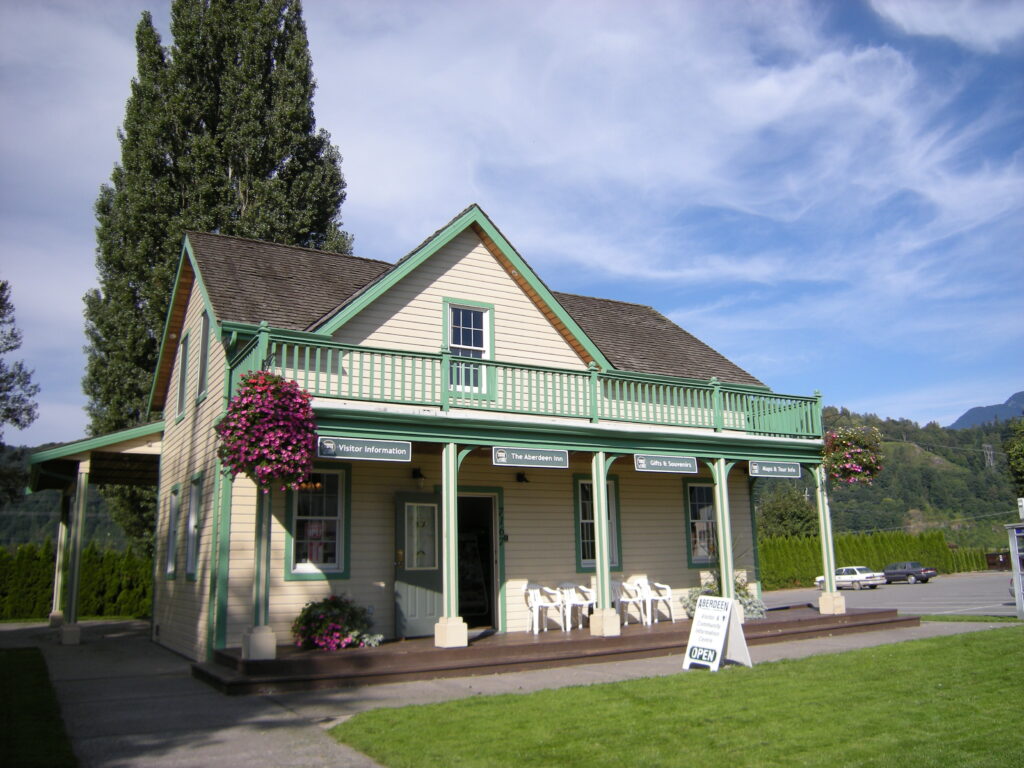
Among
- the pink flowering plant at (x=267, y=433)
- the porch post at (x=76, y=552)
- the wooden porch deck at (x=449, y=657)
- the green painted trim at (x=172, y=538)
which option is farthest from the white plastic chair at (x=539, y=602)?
the porch post at (x=76, y=552)

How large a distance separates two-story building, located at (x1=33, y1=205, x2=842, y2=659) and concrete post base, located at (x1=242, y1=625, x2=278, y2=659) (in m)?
0.02

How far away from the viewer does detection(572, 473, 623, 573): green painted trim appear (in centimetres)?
1620

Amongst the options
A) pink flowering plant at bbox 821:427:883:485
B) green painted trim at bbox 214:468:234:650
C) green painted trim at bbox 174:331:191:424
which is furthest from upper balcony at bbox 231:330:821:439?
green painted trim at bbox 174:331:191:424

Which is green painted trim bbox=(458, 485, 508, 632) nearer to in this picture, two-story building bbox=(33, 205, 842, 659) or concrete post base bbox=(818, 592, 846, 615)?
two-story building bbox=(33, 205, 842, 659)

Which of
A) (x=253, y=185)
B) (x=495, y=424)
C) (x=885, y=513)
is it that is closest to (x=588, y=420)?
(x=495, y=424)

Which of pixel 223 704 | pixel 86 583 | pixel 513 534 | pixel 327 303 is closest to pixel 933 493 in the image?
pixel 86 583

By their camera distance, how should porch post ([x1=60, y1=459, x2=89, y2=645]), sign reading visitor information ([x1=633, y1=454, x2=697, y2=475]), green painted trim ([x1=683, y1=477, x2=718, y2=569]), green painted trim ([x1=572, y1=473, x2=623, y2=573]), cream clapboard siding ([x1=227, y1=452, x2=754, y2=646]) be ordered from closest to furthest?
cream clapboard siding ([x1=227, y1=452, x2=754, y2=646])
sign reading visitor information ([x1=633, y1=454, x2=697, y2=475])
green painted trim ([x1=572, y1=473, x2=623, y2=573])
porch post ([x1=60, y1=459, x2=89, y2=645])
green painted trim ([x1=683, y1=477, x2=718, y2=569])

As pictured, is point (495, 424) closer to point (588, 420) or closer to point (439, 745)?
point (588, 420)

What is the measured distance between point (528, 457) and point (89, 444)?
898cm

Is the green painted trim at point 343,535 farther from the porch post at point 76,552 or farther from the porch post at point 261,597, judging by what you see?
the porch post at point 76,552

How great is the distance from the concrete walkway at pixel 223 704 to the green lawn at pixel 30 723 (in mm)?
173

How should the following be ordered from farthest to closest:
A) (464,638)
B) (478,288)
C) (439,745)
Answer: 1. (478,288)
2. (464,638)
3. (439,745)

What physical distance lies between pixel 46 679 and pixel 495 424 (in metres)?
7.28

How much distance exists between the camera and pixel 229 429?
35.8 ft
